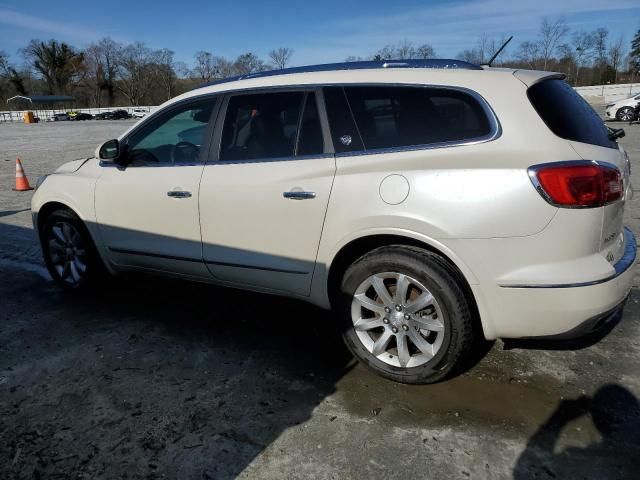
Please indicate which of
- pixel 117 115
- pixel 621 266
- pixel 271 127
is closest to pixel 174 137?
pixel 271 127

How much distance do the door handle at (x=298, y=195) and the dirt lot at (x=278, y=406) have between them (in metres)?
1.07

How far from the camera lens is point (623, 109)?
2450 centimetres

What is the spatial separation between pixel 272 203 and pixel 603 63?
3389 inches

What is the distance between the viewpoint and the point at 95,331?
382 cm

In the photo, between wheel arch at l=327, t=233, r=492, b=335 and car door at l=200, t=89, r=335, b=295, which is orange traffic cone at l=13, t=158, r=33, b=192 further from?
wheel arch at l=327, t=233, r=492, b=335

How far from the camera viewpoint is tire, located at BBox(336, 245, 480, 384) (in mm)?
2779

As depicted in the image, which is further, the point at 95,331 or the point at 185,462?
the point at 95,331

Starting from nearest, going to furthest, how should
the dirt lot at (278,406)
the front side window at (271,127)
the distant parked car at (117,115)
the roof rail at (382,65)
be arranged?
1. the dirt lot at (278,406)
2. the roof rail at (382,65)
3. the front side window at (271,127)
4. the distant parked car at (117,115)

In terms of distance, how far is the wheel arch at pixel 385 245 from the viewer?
273 cm

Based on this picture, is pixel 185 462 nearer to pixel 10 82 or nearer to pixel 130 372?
pixel 130 372

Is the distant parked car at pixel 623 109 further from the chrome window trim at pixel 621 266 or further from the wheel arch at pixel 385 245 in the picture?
the wheel arch at pixel 385 245

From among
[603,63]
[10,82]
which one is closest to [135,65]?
[10,82]

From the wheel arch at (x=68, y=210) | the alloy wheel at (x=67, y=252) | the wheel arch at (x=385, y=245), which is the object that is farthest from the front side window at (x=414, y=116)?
the alloy wheel at (x=67, y=252)

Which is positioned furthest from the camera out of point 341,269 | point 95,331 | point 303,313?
point 303,313
